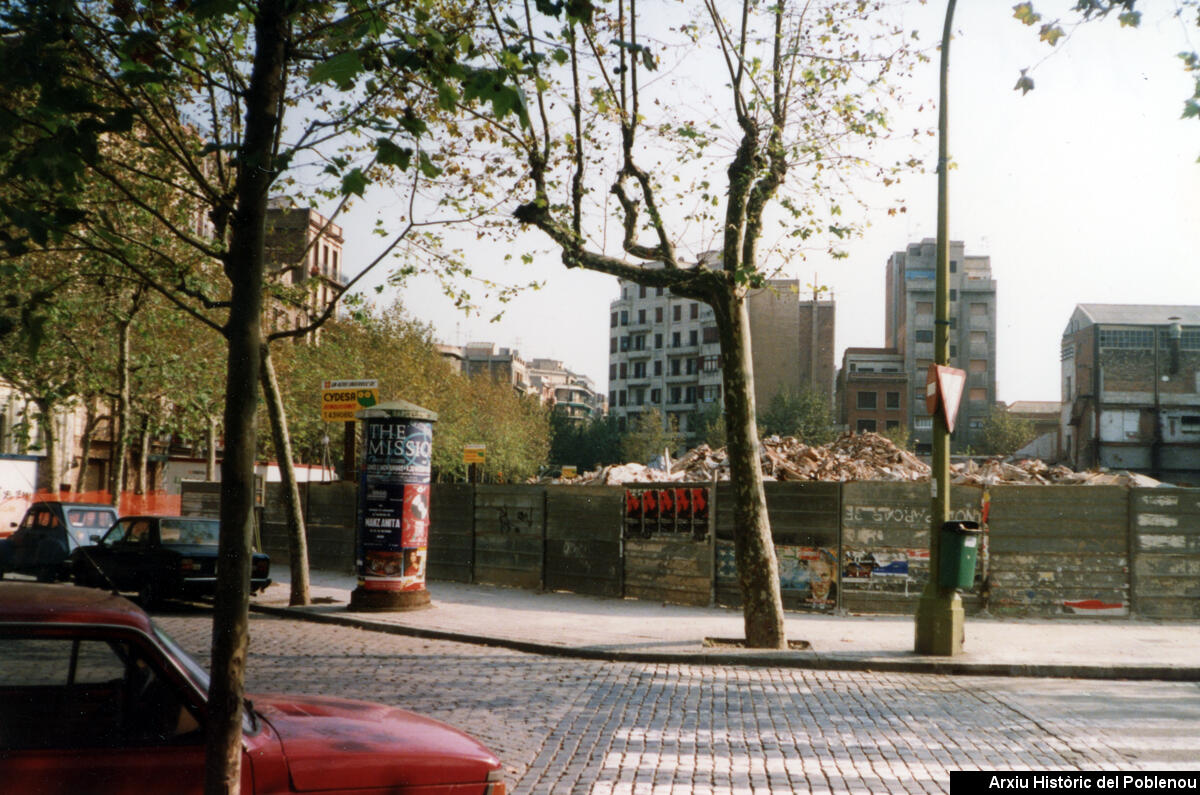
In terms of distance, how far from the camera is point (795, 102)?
12922 mm

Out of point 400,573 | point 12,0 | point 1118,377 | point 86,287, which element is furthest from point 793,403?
point 12,0

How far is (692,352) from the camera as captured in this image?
354 ft

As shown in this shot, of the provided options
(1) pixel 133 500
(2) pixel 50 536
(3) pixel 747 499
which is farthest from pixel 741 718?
(1) pixel 133 500

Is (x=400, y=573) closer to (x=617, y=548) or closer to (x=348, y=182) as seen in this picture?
(x=617, y=548)

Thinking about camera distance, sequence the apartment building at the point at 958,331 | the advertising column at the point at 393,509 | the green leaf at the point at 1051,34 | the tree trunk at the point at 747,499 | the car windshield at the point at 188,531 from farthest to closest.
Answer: the apartment building at the point at 958,331
the car windshield at the point at 188,531
the advertising column at the point at 393,509
the tree trunk at the point at 747,499
the green leaf at the point at 1051,34

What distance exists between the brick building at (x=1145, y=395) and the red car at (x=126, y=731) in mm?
71916

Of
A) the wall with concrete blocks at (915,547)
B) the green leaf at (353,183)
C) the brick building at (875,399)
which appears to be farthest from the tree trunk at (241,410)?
the brick building at (875,399)

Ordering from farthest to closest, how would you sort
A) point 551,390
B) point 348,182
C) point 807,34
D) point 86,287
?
point 551,390 < point 86,287 < point 807,34 < point 348,182

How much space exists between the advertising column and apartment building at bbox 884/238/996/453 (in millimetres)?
79716

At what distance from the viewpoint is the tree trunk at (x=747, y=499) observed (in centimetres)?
1218

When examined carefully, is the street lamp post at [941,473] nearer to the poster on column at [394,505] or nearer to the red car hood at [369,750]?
the poster on column at [394,505]

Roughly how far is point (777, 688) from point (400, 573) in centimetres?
779

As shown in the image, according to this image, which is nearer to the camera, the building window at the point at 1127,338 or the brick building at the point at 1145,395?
the brick building at the point at 1145,395

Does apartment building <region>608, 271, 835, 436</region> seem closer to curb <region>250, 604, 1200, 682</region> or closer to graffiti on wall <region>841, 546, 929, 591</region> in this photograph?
graffiti on wall <region>841, 546, 929, 591</region>
